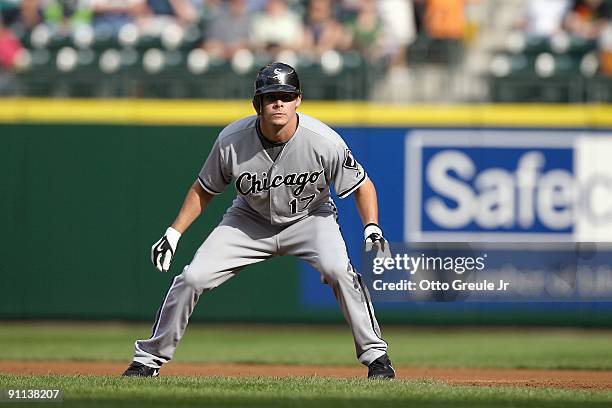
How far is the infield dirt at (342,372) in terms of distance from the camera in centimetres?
726

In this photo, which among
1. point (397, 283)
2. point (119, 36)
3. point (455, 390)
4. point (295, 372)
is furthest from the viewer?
point (119, 36)

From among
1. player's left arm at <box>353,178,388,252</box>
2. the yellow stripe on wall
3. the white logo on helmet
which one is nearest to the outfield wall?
the yellow stripe on wall

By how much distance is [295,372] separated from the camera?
7.98m

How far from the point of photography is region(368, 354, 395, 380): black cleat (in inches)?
253

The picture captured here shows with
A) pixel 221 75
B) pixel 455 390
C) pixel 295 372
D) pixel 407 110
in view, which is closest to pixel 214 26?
pixel 221 75

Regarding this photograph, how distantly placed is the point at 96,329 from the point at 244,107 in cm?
289

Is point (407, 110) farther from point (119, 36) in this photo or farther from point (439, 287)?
point (119, 36)

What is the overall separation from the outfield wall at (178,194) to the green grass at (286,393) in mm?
5135

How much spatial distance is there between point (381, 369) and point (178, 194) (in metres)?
5.79

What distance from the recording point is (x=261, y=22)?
40.4 feet

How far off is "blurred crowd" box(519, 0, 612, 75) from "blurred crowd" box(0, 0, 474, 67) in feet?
0.34

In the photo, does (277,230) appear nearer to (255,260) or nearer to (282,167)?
(255,260)

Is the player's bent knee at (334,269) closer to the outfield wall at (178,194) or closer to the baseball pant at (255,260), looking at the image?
the baseball pant at (255,260)

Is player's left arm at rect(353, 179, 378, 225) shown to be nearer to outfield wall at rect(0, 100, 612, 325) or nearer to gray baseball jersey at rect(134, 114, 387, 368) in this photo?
gray baseball jersey at rect(134, 114, 387, 368)
